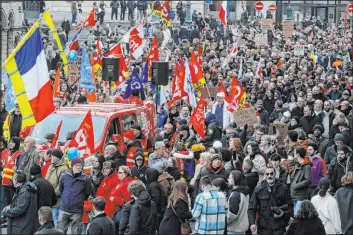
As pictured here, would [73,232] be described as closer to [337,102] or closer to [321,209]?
[321,209]

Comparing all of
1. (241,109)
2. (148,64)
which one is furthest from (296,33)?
(241,109)

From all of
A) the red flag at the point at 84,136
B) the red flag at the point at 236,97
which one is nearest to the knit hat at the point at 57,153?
the red flag at the point at 84,136

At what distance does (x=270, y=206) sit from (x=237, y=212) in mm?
593

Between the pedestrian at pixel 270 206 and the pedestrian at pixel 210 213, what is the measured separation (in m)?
1.07

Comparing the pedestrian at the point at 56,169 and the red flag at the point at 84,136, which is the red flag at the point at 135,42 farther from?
the pedestrian at the point at 56,169

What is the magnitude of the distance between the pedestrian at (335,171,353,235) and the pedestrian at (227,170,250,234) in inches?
48.2

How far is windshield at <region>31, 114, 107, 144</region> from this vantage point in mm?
17672

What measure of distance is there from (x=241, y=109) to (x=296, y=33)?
Answer: 2821cm

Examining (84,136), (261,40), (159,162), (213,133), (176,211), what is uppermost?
(84,136)

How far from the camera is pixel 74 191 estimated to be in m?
14.5

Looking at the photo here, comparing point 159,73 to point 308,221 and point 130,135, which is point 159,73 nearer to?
point 130,135

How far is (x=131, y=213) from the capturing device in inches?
526

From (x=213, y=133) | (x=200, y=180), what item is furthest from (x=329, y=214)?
(x=213, y=133)

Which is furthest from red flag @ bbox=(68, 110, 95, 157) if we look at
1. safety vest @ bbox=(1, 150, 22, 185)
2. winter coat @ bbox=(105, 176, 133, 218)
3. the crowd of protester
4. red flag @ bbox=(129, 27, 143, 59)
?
red flag @ bbox=(129, 27, 143, 59)
